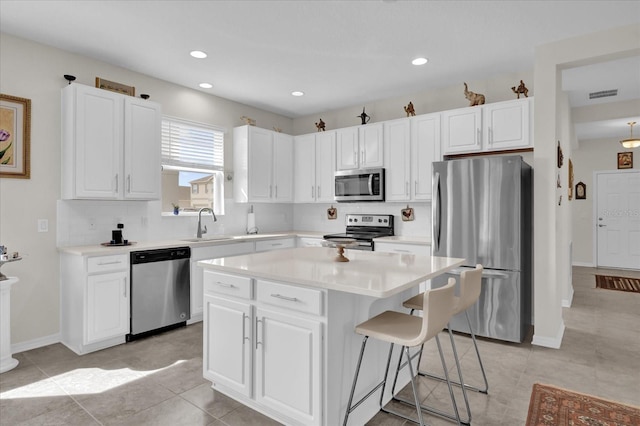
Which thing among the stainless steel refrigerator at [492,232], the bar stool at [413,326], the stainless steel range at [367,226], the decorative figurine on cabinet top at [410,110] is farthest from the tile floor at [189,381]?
the decorative figurine on cabinet top at [410,110]

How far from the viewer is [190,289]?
3891 millimetres

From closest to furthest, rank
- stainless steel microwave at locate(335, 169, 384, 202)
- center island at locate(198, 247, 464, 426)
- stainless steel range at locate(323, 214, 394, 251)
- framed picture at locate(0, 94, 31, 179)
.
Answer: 1. center island at locate(198, 247, 464, 426)
2. framed picture at locate(0, 94, 31, 179)
3. stainless steel microwave at locate(335, 169, 384, 202)
4. stainless steel range at locate(323, 214, 394, 251)

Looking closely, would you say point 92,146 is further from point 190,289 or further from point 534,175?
point 534,175

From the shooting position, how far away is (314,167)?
5375 mm

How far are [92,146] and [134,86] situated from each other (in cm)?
96

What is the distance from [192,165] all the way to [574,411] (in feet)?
14.4

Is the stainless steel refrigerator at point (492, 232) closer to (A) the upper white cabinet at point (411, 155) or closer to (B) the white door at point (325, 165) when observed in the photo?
(A) the upper white cabinet at point (411, 155)

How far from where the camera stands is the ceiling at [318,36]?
2.75 meters

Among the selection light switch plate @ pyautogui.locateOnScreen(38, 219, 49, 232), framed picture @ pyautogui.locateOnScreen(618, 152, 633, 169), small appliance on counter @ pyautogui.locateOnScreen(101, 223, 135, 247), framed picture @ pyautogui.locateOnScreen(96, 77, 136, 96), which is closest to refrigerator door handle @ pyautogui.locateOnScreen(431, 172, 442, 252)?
small appliance on counter @ pyautogui.locateOnScreen(101, 223, 135, 247)

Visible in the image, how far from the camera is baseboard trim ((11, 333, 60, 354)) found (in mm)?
3174

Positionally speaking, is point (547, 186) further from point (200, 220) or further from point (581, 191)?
point (581, 191)

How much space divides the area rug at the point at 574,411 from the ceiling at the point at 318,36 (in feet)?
→ 9.21

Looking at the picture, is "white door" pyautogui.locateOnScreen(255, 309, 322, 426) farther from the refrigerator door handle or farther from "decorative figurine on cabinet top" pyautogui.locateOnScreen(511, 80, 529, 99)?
"decorative figurine on cabinet top" pyautogui.locateOnScreen(511, 80, 529, 99)

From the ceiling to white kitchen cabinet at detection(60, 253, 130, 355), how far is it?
196 cm
